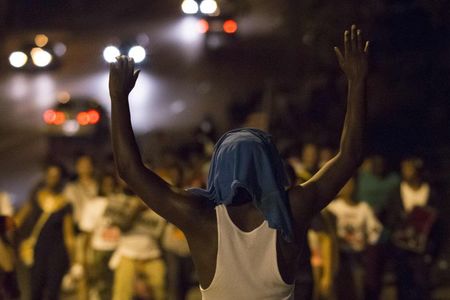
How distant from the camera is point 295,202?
395cm

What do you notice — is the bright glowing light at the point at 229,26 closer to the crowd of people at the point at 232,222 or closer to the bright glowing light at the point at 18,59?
the bright glowing light at the point at 18,59

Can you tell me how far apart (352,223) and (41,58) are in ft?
73.7

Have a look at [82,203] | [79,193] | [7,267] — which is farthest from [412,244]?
[7,267]

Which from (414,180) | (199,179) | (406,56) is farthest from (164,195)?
(406,56)

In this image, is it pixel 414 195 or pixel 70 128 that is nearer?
pixel 414 195

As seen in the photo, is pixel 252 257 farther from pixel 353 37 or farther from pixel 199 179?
pixel 199 179

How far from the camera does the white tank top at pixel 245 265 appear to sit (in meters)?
3.79

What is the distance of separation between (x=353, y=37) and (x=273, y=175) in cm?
62

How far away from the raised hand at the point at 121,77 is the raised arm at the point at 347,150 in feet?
2.16

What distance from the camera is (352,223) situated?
424 inches

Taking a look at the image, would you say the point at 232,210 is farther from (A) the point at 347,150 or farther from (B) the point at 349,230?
(B) the point at 349,230

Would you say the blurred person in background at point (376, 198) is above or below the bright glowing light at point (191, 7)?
below

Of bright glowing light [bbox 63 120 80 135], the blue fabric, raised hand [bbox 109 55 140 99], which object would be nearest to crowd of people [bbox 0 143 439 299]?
the blue fabric

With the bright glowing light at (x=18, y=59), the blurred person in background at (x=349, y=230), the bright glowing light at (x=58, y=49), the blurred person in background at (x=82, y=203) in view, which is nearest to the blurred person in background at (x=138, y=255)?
the blurred person in background at (x=82, y=203)
